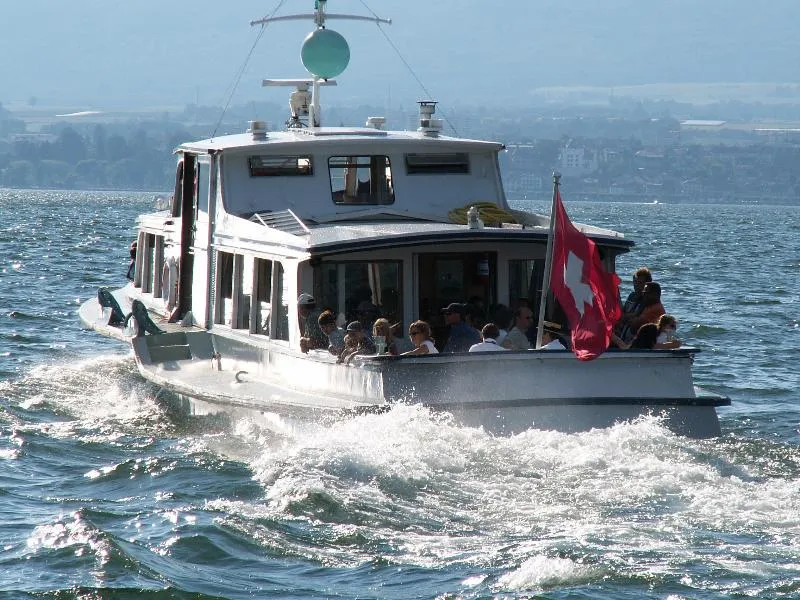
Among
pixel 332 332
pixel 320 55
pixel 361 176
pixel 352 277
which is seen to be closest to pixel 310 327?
pixel 332 332

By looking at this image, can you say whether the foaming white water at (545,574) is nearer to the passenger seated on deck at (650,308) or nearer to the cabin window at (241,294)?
the passenger seated on deck at (650,308)

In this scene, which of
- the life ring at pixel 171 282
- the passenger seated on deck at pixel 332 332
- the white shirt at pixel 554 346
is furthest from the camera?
the life ring at pixel 171 282

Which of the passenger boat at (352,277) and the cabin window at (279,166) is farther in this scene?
the cabin window at (279,166)

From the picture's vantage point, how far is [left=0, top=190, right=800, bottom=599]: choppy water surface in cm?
1109

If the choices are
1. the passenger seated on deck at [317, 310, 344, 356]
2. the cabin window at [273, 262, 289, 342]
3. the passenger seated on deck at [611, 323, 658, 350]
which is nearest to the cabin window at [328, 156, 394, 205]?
the cabin window at [273, 262, 289, 342]

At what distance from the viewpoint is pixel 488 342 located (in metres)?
15.1

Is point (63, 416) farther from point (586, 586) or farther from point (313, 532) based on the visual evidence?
point (586, 586)

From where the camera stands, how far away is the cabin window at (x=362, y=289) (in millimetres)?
16641

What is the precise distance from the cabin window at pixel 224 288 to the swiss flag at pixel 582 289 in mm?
5559

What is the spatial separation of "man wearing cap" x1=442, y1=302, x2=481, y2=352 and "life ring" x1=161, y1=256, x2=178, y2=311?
19.5 ft

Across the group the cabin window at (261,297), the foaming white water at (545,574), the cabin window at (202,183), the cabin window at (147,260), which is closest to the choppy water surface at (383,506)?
the foaming white water at (545,574)

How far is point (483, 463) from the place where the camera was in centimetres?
1407

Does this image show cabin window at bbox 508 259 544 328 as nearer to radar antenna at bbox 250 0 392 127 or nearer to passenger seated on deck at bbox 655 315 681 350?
passenger seated on deck at bbox 655 315 681 350

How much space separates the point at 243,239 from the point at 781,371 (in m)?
10.8
